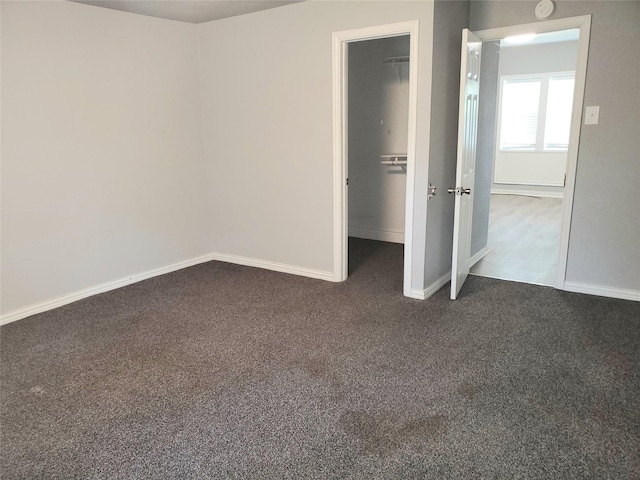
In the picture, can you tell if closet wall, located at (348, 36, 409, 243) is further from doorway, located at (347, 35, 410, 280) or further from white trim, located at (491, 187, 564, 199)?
white trim, located at (491, 187, 564, 199)

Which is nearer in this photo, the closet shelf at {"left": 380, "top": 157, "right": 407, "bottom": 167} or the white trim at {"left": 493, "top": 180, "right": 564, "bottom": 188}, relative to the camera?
the closet shelf at {"left": 380, "top": 157, "right": 407, "bottom": 167}

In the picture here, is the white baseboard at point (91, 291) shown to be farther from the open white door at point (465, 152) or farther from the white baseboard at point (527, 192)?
the white baseboard at point (527, 192)

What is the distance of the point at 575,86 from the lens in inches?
136

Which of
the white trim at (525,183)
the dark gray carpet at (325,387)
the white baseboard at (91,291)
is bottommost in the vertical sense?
the dark gray carpet at (325,387)

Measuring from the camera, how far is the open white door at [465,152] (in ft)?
10.7

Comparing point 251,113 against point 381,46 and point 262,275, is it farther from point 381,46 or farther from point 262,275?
point 381,46

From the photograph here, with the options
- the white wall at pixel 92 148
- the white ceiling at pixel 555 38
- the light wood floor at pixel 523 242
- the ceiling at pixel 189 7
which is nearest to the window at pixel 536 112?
the white ceiling at pixel 555 38

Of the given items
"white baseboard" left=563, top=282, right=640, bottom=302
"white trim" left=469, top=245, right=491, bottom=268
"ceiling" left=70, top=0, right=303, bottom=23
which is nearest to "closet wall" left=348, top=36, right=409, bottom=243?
"white trim" left=469, top=245, right=491, bottom=268

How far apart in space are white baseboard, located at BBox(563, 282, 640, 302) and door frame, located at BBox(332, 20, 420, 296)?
1.33 m

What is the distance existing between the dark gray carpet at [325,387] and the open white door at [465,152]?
319 millimetres

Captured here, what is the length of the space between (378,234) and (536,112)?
500 centimetres

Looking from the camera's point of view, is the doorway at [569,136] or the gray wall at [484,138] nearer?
the doorway at [569,136]

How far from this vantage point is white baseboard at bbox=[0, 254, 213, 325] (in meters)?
3.38

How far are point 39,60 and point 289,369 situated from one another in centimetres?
281
